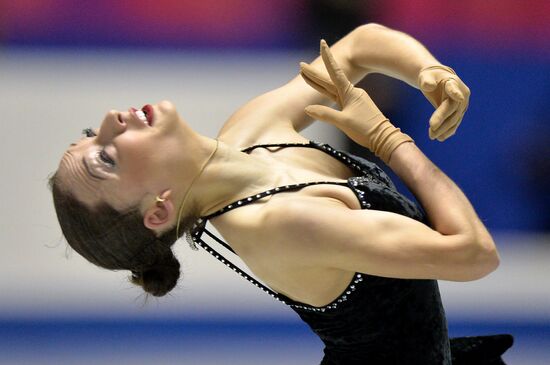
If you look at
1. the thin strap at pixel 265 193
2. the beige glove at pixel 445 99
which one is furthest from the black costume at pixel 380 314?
the beige glove at pixel 445 99

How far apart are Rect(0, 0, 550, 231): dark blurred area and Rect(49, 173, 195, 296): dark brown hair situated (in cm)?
166

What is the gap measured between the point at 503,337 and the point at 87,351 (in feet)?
5.98

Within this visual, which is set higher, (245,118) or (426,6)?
(426,6)

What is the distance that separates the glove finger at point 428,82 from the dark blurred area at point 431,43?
1697 millimetres

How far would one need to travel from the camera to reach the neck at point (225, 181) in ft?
6.93

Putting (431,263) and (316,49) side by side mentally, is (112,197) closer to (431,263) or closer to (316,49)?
(431,263)

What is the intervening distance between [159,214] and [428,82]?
2.29 feet

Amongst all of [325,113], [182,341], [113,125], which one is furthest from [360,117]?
[182,341]

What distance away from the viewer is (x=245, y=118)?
237cm

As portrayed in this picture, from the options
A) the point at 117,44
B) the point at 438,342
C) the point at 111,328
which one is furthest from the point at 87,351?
the point at 438,342

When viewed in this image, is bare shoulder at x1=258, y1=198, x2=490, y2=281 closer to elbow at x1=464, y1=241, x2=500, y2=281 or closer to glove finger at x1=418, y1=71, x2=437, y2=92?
elbow at x1=464, y1=241, x2=500, y2=281

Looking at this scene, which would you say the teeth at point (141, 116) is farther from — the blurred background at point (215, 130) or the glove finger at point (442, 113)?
the blurred background at point (215, 130)

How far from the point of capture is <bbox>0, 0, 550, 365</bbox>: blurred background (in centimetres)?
352

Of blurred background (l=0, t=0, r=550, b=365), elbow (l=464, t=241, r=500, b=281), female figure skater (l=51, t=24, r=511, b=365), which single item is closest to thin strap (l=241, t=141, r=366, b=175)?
female figure skater (l=51, t=24, r=511, b=365)
